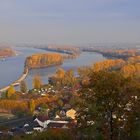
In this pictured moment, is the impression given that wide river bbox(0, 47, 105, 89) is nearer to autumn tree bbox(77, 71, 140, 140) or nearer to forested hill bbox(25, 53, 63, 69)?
forested hill bbox(25, 53, 63, 69)

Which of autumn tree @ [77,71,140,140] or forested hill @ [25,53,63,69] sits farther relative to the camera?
forested hill @ [25,53,63,69]

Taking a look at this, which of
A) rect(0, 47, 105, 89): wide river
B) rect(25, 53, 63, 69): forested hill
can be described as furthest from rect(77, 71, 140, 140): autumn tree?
rect(25, 53, 63, 69): forested hill

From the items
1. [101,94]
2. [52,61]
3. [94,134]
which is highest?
[101,94]

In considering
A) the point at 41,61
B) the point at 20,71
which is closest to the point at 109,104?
the point at 20,71

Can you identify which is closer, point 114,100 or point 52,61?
point 114,100

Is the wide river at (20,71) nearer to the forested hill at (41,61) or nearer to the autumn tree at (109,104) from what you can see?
the forested hill at (41,61)

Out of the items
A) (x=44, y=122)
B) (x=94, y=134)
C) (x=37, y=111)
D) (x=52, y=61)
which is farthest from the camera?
(x=52, y=61)

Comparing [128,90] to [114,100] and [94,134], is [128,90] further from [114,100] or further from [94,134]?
[94,134]

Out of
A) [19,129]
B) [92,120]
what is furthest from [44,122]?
[92,120]
